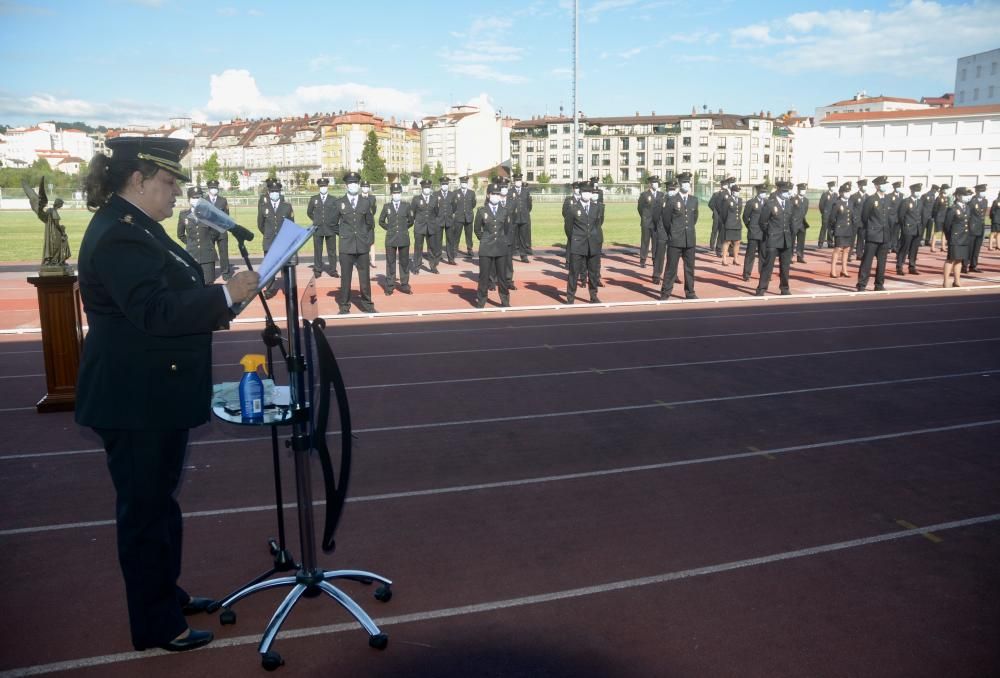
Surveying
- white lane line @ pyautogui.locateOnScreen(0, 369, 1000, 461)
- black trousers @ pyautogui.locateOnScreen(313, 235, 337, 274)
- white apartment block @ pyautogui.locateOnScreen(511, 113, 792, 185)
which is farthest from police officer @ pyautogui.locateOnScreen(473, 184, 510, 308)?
white apartment block @ pyautogui.locateOnScreen(511, 113, 792, 185)

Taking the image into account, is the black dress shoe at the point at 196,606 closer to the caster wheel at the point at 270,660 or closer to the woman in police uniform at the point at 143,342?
the woman in police uniform at the point at 143,342

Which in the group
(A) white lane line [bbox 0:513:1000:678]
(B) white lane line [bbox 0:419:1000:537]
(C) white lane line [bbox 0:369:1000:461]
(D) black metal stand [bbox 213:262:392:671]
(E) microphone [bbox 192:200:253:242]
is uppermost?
(E) microphone [bbox 192:200:253:242]

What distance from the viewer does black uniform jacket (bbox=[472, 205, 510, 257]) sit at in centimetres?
1308

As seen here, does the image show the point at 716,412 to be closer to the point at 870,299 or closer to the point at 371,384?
the point at 371,384

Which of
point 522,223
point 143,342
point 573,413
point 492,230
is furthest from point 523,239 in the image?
point 143,342

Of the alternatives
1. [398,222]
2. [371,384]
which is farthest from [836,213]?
[371,384]

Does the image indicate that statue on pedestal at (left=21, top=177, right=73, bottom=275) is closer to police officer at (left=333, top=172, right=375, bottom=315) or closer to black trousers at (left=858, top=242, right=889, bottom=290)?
police officer at (left=333, top=172, right=375, bottom=315)

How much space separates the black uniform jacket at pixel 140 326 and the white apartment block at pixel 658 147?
372 feet

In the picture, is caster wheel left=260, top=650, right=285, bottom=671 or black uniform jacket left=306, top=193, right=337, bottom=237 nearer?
caster wheel left=260, top=650, right=285, bottom=671

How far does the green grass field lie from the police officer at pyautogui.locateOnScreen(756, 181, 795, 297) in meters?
11.0

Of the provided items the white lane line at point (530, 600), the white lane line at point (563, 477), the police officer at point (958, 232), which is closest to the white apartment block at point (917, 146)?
the police officer at point (958, 232)

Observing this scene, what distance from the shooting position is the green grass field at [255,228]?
25244 mm

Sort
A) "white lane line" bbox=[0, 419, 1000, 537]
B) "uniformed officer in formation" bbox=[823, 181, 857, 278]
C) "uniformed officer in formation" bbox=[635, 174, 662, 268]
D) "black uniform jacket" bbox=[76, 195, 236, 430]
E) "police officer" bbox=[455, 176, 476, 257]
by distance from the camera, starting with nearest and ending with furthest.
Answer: "black uniform jacket" bbox=[76, 195, 236, 430], "white lane line" bbox=[0, 419, 1000, 537], "uniformed officer in formation" bbox=[635, 174, 662, 268], "uniformed officer in formation" bbox=[823, 181, 857, 278], "police officer" bbox=[455, 176, 476, 257]

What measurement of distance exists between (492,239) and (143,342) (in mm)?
10241
